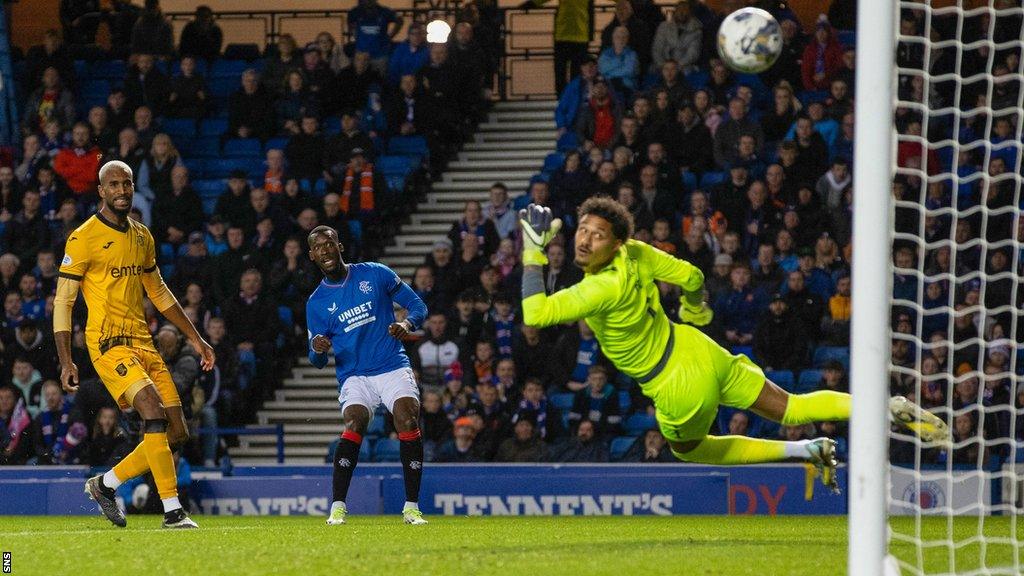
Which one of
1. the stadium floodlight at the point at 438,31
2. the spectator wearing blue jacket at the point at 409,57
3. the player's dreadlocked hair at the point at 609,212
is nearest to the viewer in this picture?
the player's dreadlocked hair at the point at 609,212

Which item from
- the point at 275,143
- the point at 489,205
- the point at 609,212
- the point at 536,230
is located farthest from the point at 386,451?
the point at 536,230

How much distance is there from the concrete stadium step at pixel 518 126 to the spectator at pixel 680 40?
242cm

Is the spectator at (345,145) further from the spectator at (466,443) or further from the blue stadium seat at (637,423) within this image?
the blue stadium seat at (637,423)

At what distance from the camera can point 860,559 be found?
5309 mm

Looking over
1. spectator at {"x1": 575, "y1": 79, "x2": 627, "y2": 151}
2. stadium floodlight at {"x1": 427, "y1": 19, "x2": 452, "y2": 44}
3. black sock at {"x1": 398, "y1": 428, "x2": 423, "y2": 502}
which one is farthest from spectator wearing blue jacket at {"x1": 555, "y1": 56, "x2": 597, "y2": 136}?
black sock at {"x1": 398, "y1": 428, "x2": 423, "y2": 502}

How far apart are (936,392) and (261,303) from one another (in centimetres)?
698

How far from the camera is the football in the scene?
42.8 feet

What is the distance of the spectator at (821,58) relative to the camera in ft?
57.4

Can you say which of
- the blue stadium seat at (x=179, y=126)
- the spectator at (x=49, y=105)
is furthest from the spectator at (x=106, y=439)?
the blue stadium seat at (x=179, y=126)

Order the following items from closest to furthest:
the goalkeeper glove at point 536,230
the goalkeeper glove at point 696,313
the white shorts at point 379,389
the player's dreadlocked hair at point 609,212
A: 1. the goalkeeper glove at point 536,230
2. the player's dreadlocked hair at point 609,212
3. the goalkeeper glove at point 696,313
4. the white shorts at point 379,389

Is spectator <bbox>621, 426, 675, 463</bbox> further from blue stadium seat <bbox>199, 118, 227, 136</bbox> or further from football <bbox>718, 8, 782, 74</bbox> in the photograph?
blue stadium seat <bbox>199, 118, 227, 136</bbox>

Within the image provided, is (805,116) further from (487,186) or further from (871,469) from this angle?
(871,469)

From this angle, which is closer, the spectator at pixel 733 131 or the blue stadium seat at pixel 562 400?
the blue stadium seat at pixel 562 400

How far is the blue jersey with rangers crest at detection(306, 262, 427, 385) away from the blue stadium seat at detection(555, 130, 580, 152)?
7.53 metres
